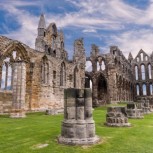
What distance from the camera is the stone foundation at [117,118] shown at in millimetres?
8883

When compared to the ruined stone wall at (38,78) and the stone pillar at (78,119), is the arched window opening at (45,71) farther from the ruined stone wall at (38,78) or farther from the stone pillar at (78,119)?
the stone pillar at (78,119)

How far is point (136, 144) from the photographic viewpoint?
18.3ft

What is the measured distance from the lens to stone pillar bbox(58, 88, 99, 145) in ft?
19.5

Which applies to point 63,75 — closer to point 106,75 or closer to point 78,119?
point 106,75

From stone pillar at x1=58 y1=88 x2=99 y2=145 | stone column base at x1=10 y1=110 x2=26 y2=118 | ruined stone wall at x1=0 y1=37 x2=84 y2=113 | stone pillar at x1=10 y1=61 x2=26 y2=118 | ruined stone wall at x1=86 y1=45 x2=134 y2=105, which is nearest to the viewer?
stone pillar at x1=58 y1=88 x2=99 y2=145

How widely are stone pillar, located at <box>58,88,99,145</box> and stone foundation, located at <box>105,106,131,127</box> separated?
2.90m

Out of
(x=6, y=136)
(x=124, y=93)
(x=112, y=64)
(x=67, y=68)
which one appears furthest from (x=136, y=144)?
(x=124, y=93)

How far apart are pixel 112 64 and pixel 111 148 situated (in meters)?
28.0

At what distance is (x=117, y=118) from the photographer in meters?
8.98

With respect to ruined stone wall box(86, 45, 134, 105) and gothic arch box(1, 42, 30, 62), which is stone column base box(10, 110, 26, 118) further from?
ruined stone wall box(86, 45, 134, 105)

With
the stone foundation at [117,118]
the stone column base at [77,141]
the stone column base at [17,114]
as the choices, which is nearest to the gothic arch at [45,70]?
the stone column base at [17,114]

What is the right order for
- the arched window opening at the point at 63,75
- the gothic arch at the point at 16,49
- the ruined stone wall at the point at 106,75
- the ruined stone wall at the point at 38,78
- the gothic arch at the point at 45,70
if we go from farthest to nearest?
the ruined stone wall at the point at 106,75
the arched window opening at the point at 63,75
the gothic arch at the point at 45,70
the ruined stone wall at the point at 38,78
the gothic arch at the point at 16,49

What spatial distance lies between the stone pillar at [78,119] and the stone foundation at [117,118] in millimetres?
2901

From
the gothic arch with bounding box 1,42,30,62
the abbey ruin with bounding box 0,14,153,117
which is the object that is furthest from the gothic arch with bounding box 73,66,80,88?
the gothic arch with bounding box 1,42,30,62
